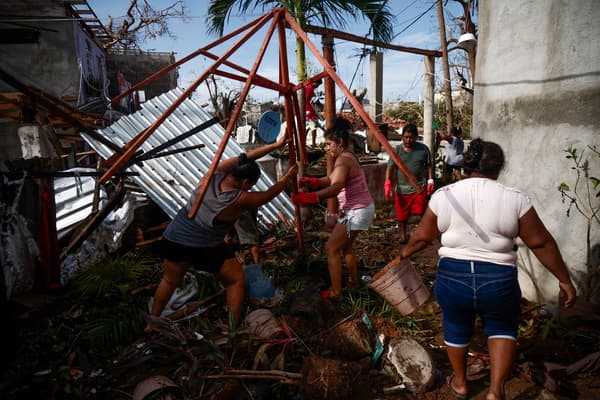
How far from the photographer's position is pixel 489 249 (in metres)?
2.08

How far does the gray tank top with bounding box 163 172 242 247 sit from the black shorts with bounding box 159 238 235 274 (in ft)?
0.14

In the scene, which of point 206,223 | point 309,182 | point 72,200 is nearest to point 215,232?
point 206,223

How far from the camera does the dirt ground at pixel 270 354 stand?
2523 mm

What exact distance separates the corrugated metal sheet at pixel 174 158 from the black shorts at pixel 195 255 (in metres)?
2.38

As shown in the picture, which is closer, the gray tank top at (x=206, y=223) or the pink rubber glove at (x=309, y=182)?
the gray tank top at (x=206, y=223)

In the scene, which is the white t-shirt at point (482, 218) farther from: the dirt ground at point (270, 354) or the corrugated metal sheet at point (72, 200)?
the corrugated metal sheet at point (72, 200)

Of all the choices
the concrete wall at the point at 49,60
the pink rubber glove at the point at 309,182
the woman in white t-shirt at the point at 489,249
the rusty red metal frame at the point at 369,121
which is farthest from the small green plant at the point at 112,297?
the concrete wall at the point at 49,60

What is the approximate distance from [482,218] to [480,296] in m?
0.45

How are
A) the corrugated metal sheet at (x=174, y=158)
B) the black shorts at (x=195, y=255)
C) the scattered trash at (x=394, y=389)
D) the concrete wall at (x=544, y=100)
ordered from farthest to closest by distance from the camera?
the corrugated metal sheet at (x=174, y=158)
the black shorts at (x=195, y=255)
the concrete wall at (x=544, y=100)
the scattered trash at (x=394, y=389)

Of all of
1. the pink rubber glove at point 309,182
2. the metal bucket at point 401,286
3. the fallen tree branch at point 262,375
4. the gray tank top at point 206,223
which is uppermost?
the pink rubber glove at point 309,182

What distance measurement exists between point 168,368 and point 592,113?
3.89 metres

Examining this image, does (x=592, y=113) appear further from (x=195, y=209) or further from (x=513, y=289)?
(x=195, y=209)

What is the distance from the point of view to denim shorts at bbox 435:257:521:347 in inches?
81.9

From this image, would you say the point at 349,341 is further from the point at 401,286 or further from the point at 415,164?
the point at 415,164
